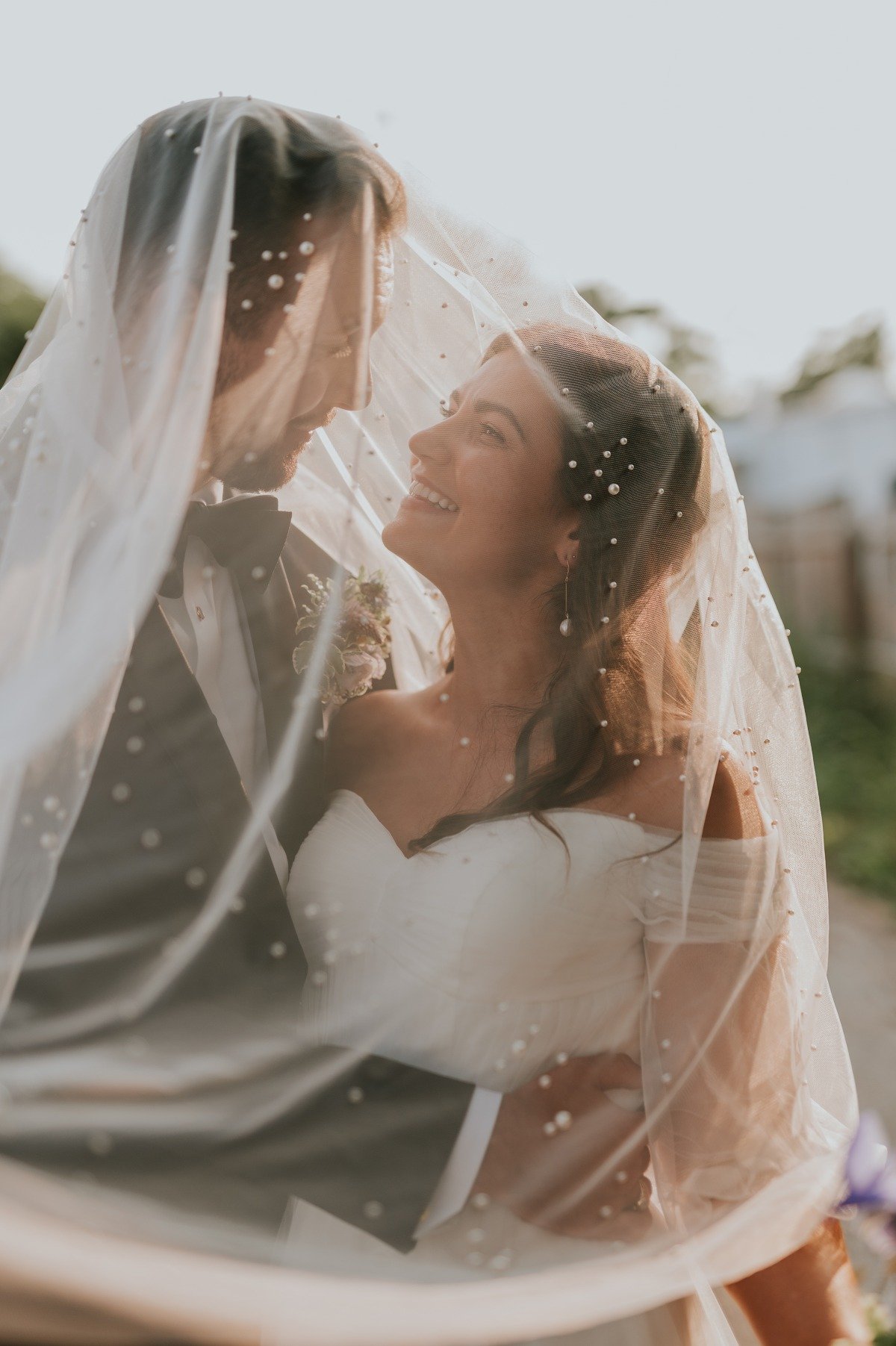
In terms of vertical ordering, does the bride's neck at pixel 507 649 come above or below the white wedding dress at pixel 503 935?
above

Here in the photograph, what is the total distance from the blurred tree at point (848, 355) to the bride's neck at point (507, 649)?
1075cm

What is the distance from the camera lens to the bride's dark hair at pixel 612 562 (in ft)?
5.49

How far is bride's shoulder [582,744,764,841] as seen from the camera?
164 centimetres

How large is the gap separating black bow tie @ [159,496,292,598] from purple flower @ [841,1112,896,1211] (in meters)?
1.15

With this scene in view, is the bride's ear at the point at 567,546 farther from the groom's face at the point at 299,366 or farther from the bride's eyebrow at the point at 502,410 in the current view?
the groom's face at the point at 299,366

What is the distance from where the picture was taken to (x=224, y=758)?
1467mm

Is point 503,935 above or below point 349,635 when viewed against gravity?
below

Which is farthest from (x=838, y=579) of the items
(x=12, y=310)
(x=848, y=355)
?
(x=848, y=355)

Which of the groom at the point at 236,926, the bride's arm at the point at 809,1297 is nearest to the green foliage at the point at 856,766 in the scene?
the bride's arm at the point at 809,1297

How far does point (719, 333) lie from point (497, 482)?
292 cm

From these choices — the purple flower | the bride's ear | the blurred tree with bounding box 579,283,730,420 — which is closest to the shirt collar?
the bride's ear

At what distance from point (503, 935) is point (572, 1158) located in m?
0.32

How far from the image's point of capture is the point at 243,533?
64.8 inches

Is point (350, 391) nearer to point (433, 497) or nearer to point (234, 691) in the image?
point (433, 497)
